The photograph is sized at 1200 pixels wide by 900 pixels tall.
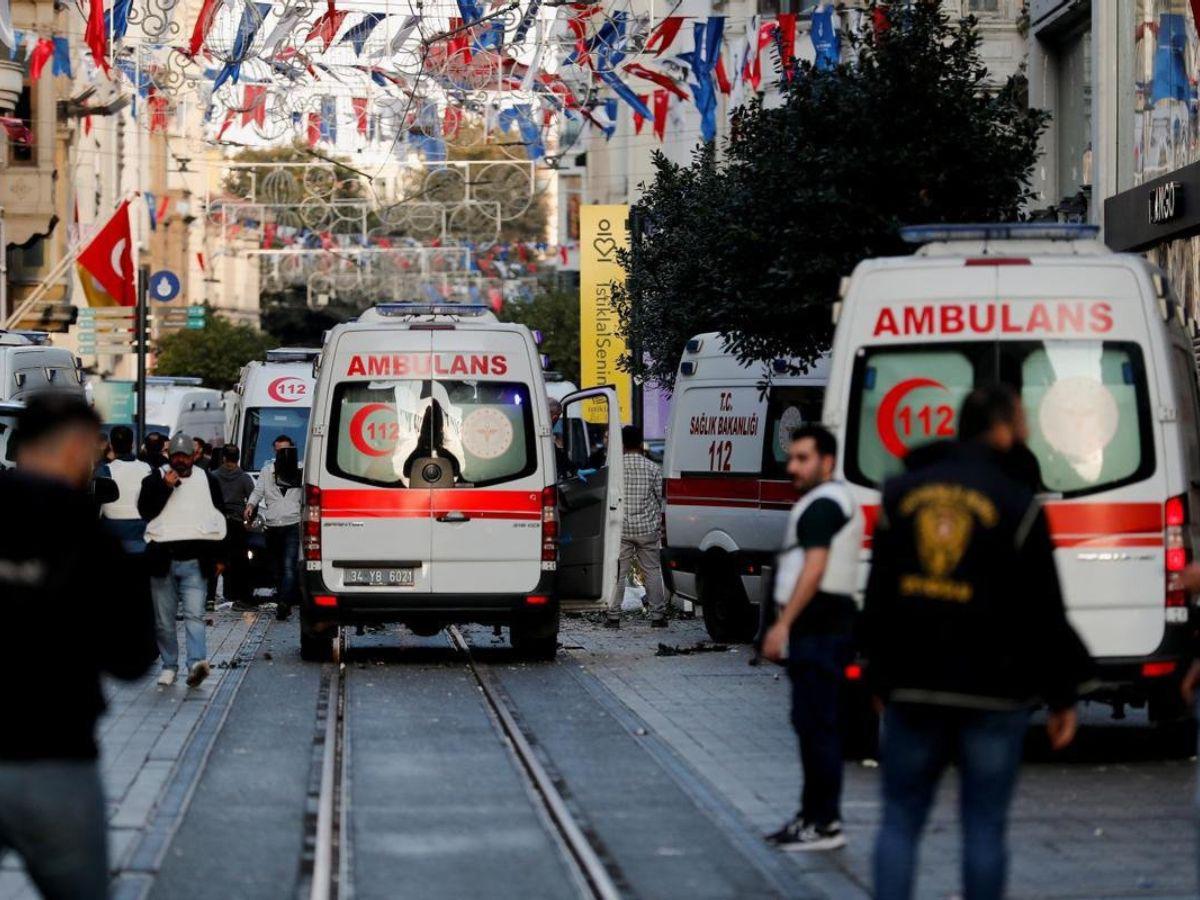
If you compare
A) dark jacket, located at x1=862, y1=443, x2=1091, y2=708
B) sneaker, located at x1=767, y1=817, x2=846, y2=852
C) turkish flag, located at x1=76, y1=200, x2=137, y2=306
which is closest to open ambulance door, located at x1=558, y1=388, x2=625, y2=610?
sneaker, located at x1=767, y1=817, x2=846, y2=852

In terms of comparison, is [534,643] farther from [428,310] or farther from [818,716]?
[818,716]

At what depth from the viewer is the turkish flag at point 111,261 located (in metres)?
48.4

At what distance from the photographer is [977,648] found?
704 centimetres

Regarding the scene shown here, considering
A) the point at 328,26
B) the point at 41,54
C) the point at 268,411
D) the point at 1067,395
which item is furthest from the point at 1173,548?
the point at 41,54

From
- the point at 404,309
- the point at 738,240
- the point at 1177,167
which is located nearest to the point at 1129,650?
the point at 404,309

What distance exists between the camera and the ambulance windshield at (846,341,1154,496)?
12.7 meters

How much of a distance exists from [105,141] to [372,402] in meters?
53.7

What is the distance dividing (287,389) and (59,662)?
26.6 m

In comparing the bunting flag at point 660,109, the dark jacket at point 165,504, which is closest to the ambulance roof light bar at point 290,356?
the bunting flag at point 660,109

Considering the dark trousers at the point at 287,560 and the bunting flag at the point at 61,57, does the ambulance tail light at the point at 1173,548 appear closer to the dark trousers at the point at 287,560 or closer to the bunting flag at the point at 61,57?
the dark trousers at the point at 287,560

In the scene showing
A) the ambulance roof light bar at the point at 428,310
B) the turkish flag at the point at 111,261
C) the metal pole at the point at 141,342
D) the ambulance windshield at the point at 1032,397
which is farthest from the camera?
the turkish flag at the point at 111,261

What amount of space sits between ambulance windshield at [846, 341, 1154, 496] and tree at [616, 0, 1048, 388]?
867cm

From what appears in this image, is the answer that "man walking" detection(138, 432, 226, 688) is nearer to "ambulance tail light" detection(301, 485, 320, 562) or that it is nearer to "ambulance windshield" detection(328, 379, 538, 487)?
"ambulance tail light" detection(301, 485, 320, 562)

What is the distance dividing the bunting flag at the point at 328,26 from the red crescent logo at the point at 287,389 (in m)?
6.93
